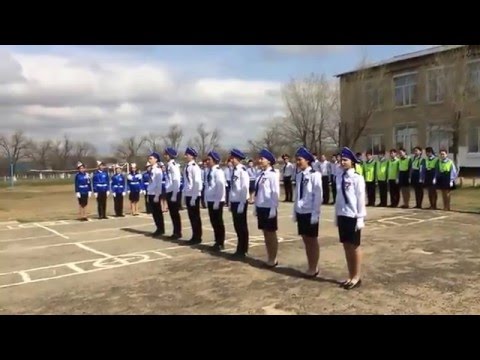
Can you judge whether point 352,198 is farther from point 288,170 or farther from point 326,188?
point 288,170

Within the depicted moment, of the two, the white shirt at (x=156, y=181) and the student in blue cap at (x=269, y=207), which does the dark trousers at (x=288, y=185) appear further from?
the student in blue cap at (x=269, y=207)

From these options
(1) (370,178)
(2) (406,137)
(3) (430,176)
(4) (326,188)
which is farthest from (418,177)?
(2) (406,137)

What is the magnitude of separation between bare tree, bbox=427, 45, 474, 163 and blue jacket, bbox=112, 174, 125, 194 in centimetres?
2151

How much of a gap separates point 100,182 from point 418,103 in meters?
28.1

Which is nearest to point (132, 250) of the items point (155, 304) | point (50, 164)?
point (155, 304)

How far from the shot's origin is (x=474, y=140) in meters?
34.3

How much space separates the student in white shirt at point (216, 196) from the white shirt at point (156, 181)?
2476 millimetres

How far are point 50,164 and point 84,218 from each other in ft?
191

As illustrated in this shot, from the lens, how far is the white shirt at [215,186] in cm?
1015

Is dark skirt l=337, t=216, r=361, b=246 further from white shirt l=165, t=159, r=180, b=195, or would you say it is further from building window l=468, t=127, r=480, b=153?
building window l=468, t=127, r=480, b=153

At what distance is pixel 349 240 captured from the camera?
23.1 feet

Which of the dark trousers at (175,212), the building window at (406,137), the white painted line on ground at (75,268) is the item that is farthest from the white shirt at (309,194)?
the building window at (406,137)

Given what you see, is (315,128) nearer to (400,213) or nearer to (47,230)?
(400,213)

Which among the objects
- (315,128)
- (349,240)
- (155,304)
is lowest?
(155,304)
